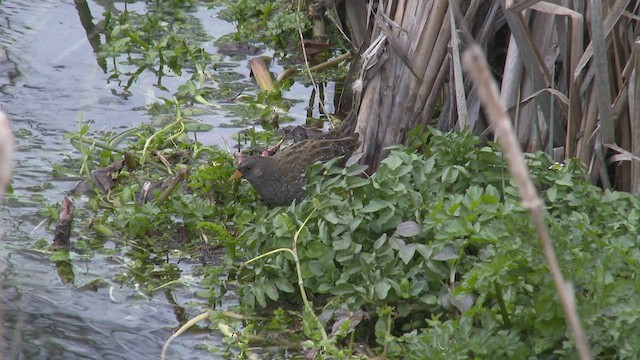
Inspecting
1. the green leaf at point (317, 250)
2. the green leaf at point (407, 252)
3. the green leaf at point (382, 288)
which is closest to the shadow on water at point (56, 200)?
the green leaf at point (317, 250)

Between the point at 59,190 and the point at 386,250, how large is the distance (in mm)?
2110

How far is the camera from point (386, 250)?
152 inches

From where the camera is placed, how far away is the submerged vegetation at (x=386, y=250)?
125 inches

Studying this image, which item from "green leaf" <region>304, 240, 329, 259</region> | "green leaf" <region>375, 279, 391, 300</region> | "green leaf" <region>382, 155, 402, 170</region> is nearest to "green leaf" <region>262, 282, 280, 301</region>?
"green leaf" <region>304, 240, 329, 259</region>

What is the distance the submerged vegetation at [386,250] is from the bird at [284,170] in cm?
13

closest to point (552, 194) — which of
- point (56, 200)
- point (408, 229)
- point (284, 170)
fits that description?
point (408, 229)

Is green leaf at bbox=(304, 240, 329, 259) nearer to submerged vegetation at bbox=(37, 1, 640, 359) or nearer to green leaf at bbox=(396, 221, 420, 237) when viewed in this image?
submerged vegetation at bbox=(37, 1, 640, 359)

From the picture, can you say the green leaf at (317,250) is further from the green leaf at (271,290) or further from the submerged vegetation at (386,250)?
the green leaf at (271,290)

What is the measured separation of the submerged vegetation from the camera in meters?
3.18

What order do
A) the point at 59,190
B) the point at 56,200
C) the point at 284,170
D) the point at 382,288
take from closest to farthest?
the point at 382,288, the point at 284,170, the point at 56,200, the point at 59,190

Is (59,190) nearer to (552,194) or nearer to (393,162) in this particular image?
(393,162)

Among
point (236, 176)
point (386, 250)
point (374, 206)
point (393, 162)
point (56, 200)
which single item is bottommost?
point (56, 200)

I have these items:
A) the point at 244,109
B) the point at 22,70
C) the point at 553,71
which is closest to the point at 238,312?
the point at 553,71

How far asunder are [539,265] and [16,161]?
3.29 meters
